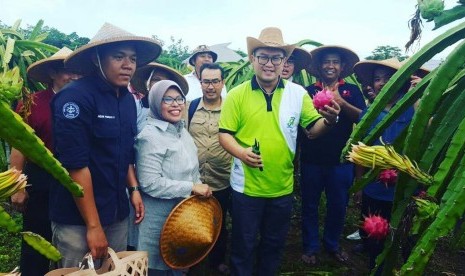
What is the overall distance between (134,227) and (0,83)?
7.18 feet

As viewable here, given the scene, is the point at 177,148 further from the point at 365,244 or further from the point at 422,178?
the point at 365,244

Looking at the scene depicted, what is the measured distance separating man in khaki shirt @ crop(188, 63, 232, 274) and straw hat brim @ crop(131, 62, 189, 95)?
204mm

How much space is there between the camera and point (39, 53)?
3656mm

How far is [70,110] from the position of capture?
78.2 inches

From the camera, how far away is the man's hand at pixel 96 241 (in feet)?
6.72

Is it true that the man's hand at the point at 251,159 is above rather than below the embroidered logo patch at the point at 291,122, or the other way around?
below

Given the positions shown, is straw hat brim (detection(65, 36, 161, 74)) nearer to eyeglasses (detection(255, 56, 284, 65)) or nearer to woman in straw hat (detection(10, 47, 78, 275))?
woman in straw hat (detection(10, 47, 78, 275))

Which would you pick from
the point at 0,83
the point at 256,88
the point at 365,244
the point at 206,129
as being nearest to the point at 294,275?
the point at 365,244

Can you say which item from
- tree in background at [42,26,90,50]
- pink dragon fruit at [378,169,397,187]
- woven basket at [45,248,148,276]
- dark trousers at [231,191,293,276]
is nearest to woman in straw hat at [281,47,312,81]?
dark trousers at [231,191,293,276]

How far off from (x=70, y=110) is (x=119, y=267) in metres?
0.83

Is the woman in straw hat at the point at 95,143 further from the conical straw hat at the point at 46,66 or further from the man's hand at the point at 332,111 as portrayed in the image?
the man's hand at the point at 332,111

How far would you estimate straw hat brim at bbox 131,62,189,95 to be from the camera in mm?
3662

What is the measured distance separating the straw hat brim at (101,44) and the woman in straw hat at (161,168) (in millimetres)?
251

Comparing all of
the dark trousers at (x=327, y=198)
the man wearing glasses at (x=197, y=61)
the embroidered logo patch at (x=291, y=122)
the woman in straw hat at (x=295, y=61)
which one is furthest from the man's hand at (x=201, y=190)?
the man wearing glasses at (x=197, y=61)
